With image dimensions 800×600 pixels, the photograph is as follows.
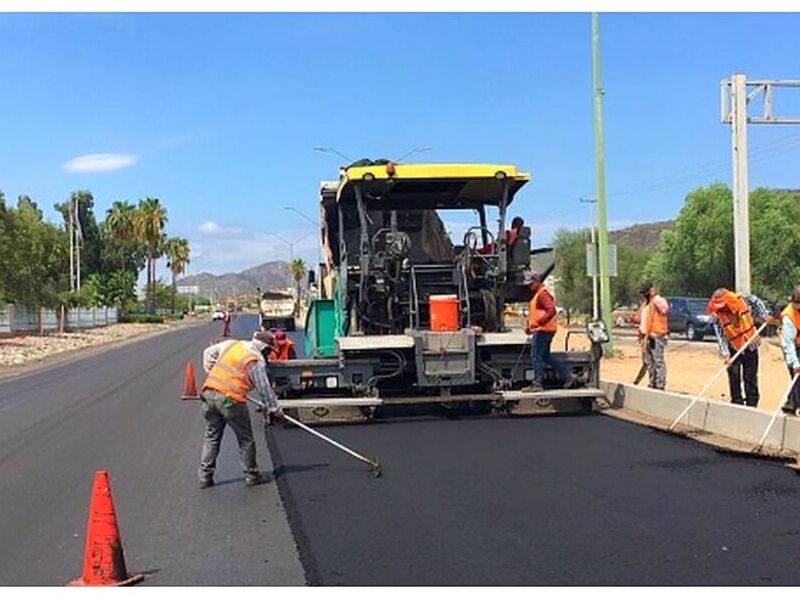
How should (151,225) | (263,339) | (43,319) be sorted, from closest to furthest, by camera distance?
1. (263,339)
2. (43,319)
3. (151,225)

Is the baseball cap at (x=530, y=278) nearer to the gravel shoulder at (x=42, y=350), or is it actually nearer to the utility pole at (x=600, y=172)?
the utility pole at (x=600, y=172)

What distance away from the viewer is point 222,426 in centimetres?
906

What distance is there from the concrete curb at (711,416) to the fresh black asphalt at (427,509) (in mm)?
539

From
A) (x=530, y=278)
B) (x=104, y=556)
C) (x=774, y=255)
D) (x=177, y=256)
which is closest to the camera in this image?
(x=104, y=556)

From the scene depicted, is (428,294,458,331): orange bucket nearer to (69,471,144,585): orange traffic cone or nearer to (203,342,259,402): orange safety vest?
(203,342,259,402): orange safety vest

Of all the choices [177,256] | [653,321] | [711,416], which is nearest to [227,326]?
[653,321]

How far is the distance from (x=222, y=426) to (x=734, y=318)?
6.32 m

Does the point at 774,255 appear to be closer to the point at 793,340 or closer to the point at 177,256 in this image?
the point at 793,340

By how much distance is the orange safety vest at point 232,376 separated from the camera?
355 inches

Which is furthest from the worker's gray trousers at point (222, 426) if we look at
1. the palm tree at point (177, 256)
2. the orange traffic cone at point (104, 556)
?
the palm tree at point (177, 256)

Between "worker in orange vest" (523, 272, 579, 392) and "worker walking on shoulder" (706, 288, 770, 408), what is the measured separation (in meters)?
1.89

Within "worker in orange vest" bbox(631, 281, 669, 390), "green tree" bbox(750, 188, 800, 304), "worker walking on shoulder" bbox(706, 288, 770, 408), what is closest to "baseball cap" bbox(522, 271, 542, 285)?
"worker in orange vest" bbox(631, 281, 669, 390)
